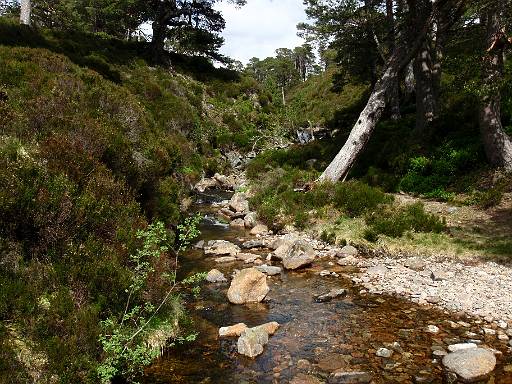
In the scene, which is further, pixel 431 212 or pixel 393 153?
pixel 393 153

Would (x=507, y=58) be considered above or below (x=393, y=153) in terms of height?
above

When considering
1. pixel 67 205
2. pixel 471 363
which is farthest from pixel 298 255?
pixel 67 205

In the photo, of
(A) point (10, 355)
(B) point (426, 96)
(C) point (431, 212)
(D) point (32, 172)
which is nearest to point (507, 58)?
(B) point (426, 96)

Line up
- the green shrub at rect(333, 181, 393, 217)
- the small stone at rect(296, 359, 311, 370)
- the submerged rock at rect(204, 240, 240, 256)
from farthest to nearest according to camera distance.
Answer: the green shrub at rect(333, 181, 393, 217) → the submerged rock at rect(204, 240, 240, 256) → the small stone at rect(296, 359, 311, 370)

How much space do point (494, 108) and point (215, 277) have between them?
9087 millimetres

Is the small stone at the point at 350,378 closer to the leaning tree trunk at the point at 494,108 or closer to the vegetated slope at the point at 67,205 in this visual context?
the vegetated slope at the point at 67,205

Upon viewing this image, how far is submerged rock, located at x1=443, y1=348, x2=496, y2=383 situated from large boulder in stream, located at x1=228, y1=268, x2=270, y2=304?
11.7 feet

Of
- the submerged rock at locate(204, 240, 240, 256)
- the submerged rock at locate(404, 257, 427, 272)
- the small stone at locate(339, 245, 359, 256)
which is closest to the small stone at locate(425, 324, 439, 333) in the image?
the submerged rock at locate(404, 257, 427, 272)

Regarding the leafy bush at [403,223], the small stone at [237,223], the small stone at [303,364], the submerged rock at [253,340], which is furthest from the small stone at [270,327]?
the small stone at [237,223]

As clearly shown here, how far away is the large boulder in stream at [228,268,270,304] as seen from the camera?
805 centimetres

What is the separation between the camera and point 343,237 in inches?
448

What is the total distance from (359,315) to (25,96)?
7973 mm

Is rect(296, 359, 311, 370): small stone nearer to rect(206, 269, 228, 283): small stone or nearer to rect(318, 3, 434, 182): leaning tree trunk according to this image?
rect(206, 269, 228, 283): small stone

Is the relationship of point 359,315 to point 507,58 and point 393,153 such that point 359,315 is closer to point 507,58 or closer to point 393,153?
point 393,153
